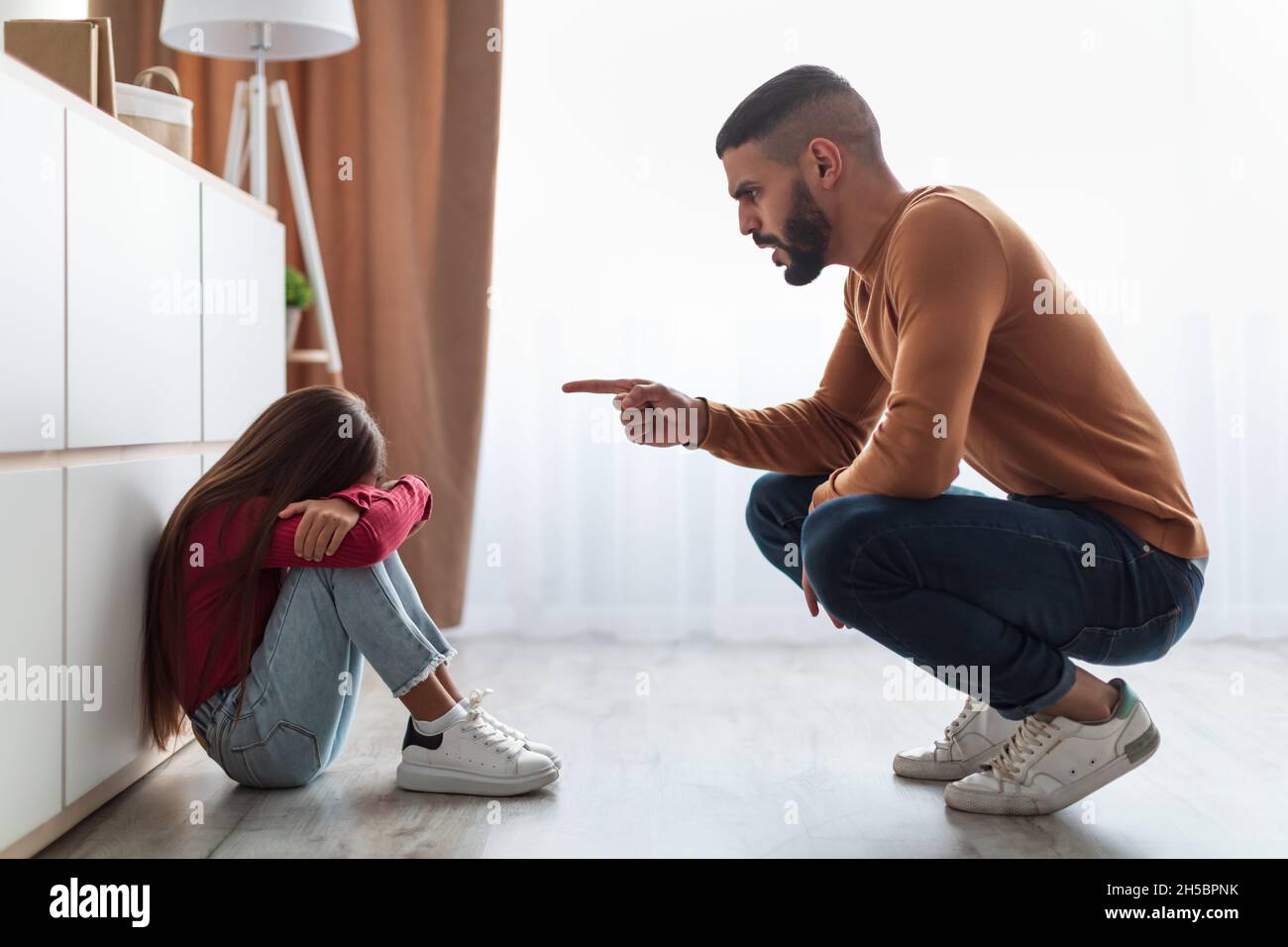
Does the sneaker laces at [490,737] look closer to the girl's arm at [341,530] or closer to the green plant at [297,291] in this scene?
the girl's arm at [341,530]

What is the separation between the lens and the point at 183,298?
1.68 meters

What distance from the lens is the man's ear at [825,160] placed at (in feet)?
4.96

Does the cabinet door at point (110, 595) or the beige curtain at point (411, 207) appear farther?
the beige curtain at point (411, 207)

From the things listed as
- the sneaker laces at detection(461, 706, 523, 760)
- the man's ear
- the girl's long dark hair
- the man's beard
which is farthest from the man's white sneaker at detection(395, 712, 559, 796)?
the man's ear

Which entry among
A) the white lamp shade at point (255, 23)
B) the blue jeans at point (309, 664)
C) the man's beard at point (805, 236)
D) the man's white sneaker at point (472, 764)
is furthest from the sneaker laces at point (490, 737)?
the white lamp shade at point (255, 23)

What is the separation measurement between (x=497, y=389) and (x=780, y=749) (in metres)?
1.34

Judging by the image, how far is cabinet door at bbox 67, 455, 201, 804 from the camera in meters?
1.37

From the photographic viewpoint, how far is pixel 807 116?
1517mm

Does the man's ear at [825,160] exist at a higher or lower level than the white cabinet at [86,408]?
higher

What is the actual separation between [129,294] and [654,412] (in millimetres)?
715

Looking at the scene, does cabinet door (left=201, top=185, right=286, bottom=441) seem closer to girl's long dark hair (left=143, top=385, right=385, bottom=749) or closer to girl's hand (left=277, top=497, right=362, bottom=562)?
girl's long dark hair (left=143, top=385, right=385, bottom=749)

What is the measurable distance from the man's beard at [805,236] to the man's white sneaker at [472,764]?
0.73m

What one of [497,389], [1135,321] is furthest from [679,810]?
[1135,321]

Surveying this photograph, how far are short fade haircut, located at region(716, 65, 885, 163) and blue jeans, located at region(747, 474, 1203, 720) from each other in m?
0.47
